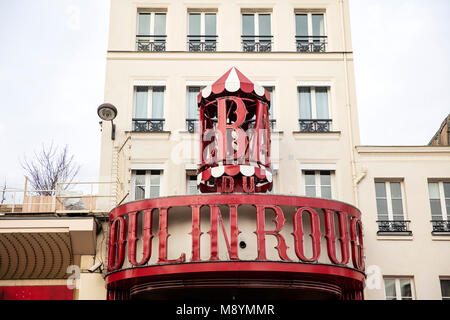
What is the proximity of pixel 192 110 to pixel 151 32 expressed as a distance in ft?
9.15

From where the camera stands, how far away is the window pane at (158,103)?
692 inches

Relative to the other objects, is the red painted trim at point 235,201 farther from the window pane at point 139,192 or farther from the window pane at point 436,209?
the window pane at point 436,209

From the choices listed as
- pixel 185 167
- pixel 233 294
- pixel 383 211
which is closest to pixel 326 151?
pixel 383 211

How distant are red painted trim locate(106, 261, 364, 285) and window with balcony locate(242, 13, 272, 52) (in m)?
7.33

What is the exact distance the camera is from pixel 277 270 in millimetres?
13125

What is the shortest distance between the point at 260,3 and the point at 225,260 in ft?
28.8

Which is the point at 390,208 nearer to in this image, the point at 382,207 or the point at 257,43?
the point at 382,207

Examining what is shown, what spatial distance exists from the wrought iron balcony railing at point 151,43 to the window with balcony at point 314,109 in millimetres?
4107

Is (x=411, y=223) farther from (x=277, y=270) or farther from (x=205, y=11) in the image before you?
(x=205, y=11)

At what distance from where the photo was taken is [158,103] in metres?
17.7

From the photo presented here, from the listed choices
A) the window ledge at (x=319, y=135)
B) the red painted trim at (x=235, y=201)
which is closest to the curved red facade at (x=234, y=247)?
the red painted trim at (x=235, y=201)

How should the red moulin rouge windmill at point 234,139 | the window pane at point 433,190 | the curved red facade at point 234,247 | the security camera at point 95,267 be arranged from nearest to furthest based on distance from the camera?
the curved red facade at point 234,247 < the red moulin rouge windmill at point 234,139 < the security camera at point 95,267 < the window pane at point 433,190

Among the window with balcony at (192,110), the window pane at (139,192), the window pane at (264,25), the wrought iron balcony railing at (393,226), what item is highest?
the window pane at (264,25)

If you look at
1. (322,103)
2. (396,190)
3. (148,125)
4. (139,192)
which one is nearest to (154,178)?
(139,192)
